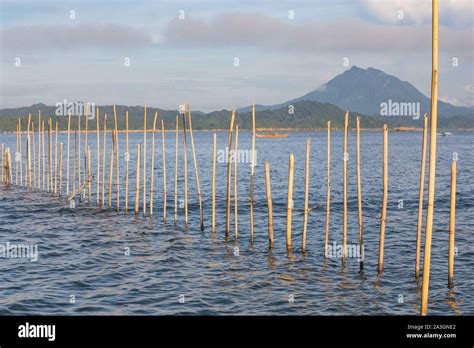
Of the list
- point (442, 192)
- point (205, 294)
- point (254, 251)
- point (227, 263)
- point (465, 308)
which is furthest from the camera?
point (442, 192)

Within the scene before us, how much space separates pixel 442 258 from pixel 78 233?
1897 cm

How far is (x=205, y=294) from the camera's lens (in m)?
20.4

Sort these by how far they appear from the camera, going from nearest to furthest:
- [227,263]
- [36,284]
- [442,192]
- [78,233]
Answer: [36,284]
[227,263]
[78,233]
[442,192]

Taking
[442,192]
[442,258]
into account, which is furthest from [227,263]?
[442,192]

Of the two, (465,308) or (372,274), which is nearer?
(465,308)
